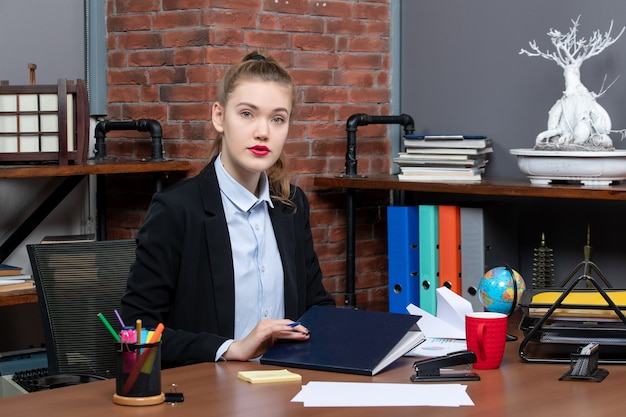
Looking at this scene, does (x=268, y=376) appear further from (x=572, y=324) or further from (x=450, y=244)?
(x=450, y=244)

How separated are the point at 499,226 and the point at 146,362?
82.2 inches

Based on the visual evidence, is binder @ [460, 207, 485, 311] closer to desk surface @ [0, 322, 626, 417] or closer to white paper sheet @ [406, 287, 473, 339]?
white paper sheet @ [406, 287, 473, 339]

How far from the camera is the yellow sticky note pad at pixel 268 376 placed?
179 cm

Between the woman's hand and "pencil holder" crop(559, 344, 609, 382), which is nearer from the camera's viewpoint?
"pencil holder" crop(559, 344, 609, 382)

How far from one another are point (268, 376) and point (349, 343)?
0.23 metres

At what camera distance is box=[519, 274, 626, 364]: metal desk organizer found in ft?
6.44

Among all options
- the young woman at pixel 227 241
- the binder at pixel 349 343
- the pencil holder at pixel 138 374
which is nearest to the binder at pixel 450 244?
the young woman at pixel 227 241

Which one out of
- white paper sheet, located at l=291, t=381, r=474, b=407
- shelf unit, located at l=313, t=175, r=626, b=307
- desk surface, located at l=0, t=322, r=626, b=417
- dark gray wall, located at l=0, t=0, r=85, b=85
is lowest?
desk surface, located at l=0, t=322, r=626, b=417

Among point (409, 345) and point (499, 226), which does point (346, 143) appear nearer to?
point (499, 226)

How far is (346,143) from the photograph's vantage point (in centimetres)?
390

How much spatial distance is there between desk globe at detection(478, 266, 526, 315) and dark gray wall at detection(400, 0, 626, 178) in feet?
4.38

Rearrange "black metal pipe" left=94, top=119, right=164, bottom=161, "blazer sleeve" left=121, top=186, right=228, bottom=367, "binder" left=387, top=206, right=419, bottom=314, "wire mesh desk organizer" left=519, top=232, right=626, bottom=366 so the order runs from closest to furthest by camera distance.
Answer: "wire mesh desk organizer" left=519, top=232, right=626, bottom=366, "blazer sleeve" left=121, top=186, right=228, bottom=367, "black metal pipe" left=94, top=119, right=164, bottom=161, "binder" left=387, top=206, right=419, bottom=314

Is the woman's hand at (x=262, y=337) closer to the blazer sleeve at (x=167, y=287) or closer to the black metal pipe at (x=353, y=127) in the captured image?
the blazer sleeve at (x=167, y=287)

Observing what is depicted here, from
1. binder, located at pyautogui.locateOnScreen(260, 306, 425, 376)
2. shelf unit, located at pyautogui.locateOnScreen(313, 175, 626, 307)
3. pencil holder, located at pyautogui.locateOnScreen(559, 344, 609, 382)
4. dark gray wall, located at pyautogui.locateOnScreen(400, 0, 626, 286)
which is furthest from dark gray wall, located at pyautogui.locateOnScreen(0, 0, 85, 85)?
pencil holder, located at pyautogui.locateOnScreen(559, 344, 609, 382)
